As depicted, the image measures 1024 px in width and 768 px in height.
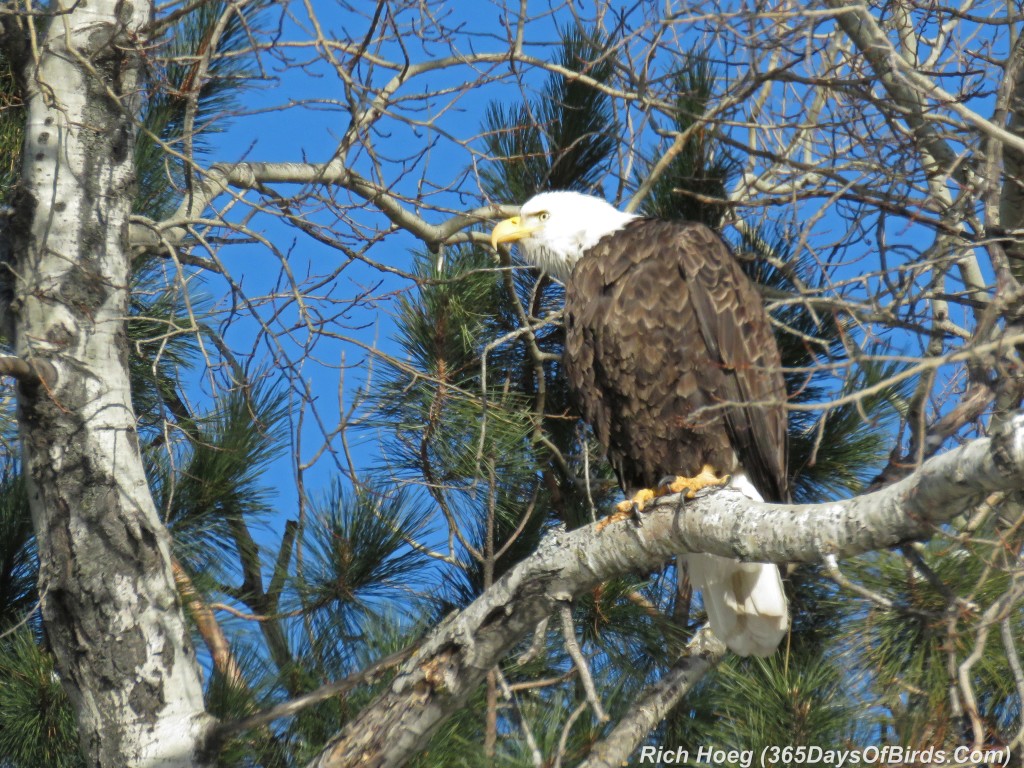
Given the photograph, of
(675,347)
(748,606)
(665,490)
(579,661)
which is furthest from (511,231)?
(579,661)

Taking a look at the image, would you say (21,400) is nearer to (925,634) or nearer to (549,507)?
(549,507)

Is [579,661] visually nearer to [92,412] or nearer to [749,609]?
[749,609]

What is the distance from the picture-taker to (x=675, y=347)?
3.22 m

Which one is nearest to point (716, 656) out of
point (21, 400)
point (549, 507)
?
point (549, 507)

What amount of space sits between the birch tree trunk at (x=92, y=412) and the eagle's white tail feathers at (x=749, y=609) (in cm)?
140

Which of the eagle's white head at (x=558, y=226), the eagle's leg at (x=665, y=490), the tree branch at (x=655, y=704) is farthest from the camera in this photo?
the eagle's white head at (x=558, y=226)

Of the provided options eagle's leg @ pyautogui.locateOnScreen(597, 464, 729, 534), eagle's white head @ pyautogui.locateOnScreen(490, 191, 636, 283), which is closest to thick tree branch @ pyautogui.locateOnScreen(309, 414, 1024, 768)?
eagle's leg @ pyautogui.locateOnScreen(597, 464, 729, 534)

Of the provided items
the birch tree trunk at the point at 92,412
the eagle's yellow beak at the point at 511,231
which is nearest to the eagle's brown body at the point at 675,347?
the eagle's yellow beak at the point at 511,231

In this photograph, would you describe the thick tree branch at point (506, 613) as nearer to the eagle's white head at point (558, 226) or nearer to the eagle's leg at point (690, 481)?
the eagle's leg at point (690, 481)

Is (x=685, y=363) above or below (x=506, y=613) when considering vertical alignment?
above

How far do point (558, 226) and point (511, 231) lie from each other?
152 mm

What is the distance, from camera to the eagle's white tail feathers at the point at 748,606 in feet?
10.8

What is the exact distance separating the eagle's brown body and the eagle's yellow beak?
1.03ft

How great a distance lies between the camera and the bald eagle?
10.5 ft
